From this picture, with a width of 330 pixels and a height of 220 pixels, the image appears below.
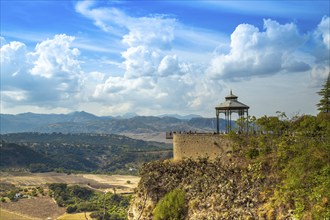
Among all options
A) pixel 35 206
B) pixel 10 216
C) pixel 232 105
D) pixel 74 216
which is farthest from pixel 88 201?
pixel 232 105

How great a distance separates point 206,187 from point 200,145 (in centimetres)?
382

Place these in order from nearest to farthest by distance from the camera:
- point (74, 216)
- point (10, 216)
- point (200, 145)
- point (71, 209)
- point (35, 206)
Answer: point (200, 145) < point (74, 216) < point (10, 216) < point (71, 209) < point (35, 206)

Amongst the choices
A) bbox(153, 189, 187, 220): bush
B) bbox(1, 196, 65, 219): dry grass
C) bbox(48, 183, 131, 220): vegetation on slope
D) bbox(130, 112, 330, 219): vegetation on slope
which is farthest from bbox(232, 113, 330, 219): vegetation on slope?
bbox(1, 196, 65, 219): dry grass

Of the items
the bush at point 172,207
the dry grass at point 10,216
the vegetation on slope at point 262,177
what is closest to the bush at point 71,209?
the dry grass at point 10,216

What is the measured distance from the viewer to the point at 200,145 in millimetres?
28875

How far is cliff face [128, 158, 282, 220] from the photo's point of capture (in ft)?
74.9

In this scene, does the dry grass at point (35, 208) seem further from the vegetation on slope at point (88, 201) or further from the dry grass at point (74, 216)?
the vegetation on slope at point (88, 201)

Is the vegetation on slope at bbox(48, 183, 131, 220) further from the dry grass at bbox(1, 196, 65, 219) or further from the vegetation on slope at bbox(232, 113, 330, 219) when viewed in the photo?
the vegetation on slope at bbox(232, 113, 330, 219)

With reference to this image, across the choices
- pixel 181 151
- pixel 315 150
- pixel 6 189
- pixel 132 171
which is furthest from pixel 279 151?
pixel 132 171

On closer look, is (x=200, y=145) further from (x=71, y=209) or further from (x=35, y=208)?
(x=35, y=208)

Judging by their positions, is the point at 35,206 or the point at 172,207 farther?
the point at 35,206

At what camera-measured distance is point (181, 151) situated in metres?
30.4

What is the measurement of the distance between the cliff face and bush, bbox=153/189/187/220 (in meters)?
0.40

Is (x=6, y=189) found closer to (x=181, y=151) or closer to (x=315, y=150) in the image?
(x=181, y=151)
